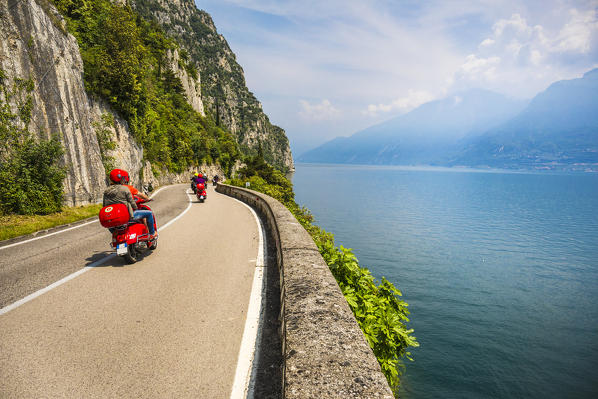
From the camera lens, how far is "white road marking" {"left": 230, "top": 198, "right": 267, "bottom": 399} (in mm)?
2660

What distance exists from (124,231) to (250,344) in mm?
4522

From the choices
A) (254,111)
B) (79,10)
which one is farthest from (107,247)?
(254,111)

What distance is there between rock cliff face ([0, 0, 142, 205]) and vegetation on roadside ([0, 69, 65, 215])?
1.52 ft

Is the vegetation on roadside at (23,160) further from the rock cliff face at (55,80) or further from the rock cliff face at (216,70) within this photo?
the rock cliff face at (216,70)

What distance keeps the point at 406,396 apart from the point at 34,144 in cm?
1812

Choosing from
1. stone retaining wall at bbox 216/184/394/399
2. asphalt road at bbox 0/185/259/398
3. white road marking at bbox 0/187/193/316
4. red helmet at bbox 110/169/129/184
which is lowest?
asphalt road at bbox 0/185/259/398

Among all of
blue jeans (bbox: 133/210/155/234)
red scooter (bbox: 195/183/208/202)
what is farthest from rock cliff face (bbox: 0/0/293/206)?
blue jeans (bbox: 133/210/155/234)

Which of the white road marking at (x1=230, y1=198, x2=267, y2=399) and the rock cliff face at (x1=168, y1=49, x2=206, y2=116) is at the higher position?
the rock cliff face at (x1=168, y1=49, x2=206, y2=116)

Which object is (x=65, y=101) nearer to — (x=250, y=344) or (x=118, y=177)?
(x=118, y=177)

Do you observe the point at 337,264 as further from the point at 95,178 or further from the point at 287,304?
the point at 95,178

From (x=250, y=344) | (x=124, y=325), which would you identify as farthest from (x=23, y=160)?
(x=250, y=344)

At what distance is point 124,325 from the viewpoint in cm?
376

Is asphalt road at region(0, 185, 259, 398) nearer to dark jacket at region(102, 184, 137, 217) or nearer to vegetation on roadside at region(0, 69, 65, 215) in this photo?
dark jacket at region(102, 184, 137, 217)

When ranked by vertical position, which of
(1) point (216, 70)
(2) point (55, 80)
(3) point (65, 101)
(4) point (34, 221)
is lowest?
(4) point (34, 221)
